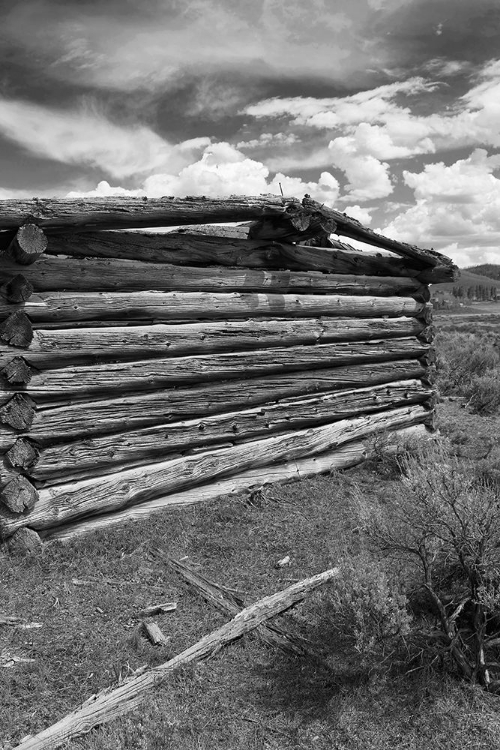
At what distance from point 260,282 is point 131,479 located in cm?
276

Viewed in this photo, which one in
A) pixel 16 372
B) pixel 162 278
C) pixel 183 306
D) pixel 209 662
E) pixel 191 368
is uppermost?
pixel 162 278

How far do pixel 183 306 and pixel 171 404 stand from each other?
107 cm

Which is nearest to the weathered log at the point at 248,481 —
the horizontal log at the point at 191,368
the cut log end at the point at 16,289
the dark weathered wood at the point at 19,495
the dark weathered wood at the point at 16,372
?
the dark weathered wood at the point at 19,495

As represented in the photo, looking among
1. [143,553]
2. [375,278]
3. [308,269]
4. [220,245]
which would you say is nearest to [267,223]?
[220,245]

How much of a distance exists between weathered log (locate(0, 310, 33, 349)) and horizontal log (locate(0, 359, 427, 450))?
19.2 inches

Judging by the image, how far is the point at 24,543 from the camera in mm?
5168

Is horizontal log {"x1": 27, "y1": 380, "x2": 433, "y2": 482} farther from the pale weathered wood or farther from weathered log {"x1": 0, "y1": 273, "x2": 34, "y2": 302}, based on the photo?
the pale weathered wood

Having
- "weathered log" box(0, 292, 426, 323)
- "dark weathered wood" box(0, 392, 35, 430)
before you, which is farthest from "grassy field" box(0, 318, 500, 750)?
"weathered log" box(0, 292, 426, 323)

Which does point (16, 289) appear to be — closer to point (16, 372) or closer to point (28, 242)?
point (28, 242)

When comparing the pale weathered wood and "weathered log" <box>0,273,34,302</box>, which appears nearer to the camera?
the pale weathered wood

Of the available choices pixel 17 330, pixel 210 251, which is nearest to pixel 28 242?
pixel 17 330

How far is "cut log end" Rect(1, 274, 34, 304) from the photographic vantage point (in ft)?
17.3

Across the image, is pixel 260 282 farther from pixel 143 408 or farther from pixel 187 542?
pixel 187 542

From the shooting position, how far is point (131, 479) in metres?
5.90
